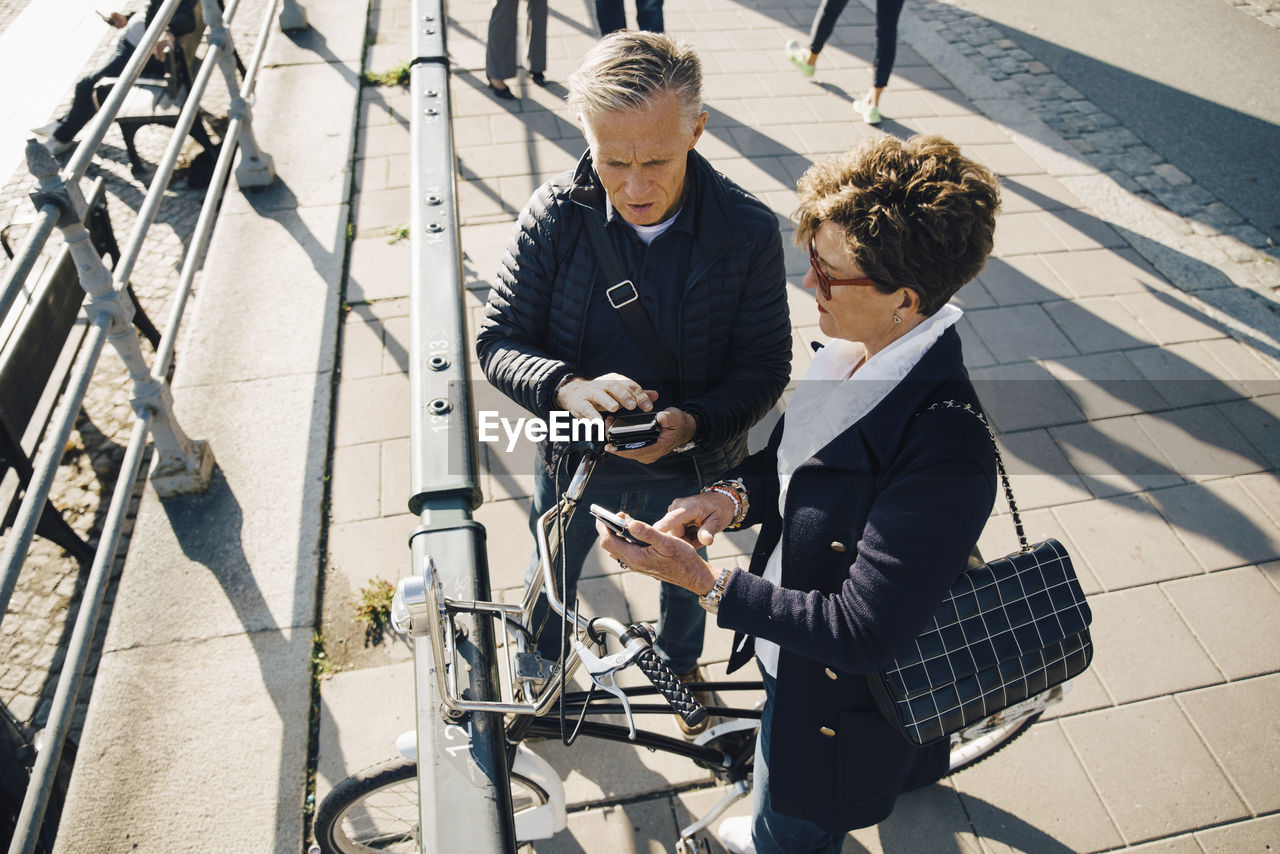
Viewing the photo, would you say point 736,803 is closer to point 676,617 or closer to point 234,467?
point 676,617

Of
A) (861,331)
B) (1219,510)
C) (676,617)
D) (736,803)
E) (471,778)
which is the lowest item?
(736,803)

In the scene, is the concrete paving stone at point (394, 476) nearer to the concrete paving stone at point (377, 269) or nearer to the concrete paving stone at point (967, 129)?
the concrete paving stone at point (377, 269)

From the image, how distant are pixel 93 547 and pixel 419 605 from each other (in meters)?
3.26

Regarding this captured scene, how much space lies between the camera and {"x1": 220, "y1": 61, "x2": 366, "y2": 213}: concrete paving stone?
503cm

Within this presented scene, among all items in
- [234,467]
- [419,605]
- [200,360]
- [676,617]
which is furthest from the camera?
[200,360]

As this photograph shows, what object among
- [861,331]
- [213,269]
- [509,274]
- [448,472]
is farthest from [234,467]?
[861,331]

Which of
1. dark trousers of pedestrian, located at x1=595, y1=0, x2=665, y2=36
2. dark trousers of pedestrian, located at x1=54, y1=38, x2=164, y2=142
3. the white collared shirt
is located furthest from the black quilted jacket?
dark trousers of pedestrian, located at x1=54, y1=38, x2=164, y2=142

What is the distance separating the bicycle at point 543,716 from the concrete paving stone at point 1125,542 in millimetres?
1073

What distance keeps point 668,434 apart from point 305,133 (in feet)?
15.6

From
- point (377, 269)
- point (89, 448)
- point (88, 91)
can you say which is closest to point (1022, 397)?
point (377, 269)

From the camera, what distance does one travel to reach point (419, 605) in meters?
1.21

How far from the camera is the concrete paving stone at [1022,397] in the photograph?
13.1 ft

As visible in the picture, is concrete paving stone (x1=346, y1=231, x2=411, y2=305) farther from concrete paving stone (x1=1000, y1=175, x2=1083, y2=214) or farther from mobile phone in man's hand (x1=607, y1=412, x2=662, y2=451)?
concrete paving stone (x1=1000, y1=175, x2=1083, y2=214)

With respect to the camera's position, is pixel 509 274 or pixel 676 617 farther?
pixel 676 617
